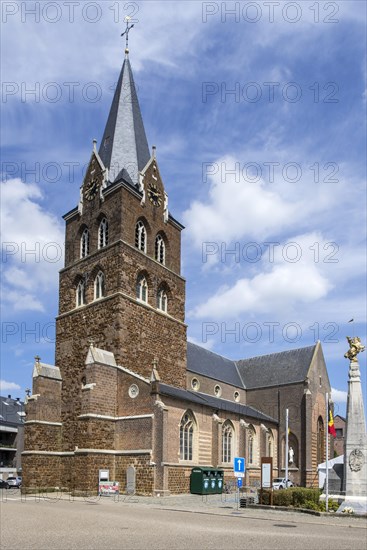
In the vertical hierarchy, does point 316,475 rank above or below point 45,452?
below

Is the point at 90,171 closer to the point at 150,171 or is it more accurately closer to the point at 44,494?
the point at 150,171

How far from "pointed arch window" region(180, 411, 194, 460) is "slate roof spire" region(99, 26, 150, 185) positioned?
17.4 m

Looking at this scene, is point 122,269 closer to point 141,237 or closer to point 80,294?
point 141,237

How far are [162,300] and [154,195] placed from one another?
26.7 ft

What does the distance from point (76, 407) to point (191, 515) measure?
16.9 meters

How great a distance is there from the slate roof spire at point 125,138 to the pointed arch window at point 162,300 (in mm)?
8489

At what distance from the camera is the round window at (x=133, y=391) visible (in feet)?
111

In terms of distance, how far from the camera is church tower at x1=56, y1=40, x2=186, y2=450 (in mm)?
37156

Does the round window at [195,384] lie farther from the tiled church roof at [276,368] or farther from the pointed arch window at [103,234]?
the pointed arch window at [103,234]

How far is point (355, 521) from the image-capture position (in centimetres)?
2014

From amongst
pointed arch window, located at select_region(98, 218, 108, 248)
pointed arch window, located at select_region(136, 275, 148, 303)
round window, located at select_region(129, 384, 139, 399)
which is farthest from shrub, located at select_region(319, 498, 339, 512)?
pointed arch window, located at select_region(98, 218, 108, 248)

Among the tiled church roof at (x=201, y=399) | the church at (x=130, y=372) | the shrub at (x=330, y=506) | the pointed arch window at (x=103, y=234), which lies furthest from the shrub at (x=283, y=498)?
the pointed arch window at (x=103, y=234)

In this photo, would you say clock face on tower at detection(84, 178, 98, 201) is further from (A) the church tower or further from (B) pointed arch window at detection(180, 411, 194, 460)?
(B) pointed arch window at detection(180, 411, 194, 460)

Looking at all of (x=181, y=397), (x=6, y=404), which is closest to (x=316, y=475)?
(x=181, y=397)
